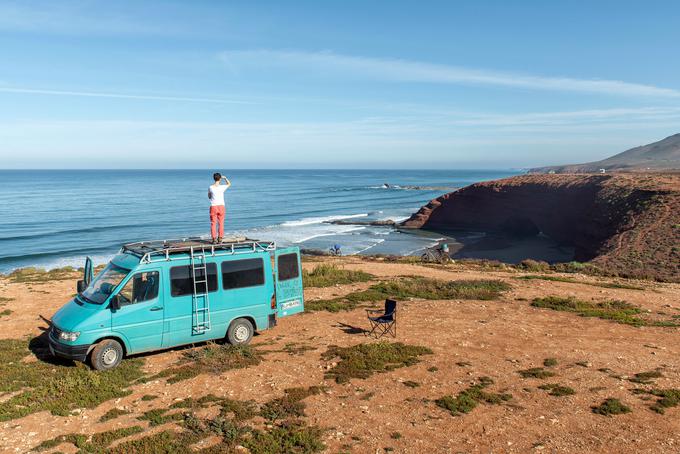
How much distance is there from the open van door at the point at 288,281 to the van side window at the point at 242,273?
574 millimetres

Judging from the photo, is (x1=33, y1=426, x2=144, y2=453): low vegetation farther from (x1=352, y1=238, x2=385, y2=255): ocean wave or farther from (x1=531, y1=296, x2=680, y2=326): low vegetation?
(x1=352, y1=238, x2=385, y2=255): ocean wave

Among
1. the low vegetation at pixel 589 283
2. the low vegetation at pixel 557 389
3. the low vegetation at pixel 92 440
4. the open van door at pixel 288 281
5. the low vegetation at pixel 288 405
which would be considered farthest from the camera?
the low vegetation at pixel 589 283

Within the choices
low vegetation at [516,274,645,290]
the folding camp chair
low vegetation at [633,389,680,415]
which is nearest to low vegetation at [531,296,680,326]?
low vegetation at [516,274,645,290]

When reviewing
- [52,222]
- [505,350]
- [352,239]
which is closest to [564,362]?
[505,350]

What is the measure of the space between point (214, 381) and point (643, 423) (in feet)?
27.6

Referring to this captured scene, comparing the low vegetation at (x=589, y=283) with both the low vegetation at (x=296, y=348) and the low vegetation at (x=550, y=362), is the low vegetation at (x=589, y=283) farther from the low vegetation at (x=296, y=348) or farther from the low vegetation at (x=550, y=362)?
the low vegetation at (x=296, y=348)

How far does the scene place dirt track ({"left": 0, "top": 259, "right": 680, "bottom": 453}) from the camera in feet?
26.1

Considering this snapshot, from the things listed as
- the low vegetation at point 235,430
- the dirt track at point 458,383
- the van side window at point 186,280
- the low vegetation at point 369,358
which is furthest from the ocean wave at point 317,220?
the low vegetation at point 235,430

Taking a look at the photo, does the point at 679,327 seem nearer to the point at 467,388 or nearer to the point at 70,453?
the point at 467,388

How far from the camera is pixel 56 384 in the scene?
31.6ft

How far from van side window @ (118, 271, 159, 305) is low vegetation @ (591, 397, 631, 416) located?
31.9 feet

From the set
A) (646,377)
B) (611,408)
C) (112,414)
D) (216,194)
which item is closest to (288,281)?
(216,194)

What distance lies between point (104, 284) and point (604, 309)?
51.8 feet

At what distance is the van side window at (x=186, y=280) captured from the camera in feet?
36.9
